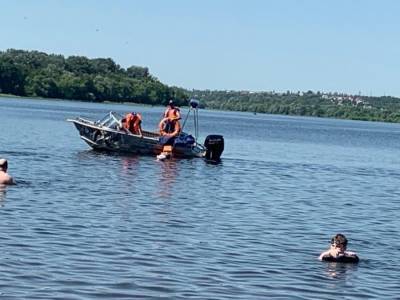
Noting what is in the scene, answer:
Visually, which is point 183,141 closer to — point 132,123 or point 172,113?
point 172,113

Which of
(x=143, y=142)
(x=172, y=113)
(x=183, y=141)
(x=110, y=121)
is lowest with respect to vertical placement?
(x=143, y=142)

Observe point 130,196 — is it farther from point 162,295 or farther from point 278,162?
point 278,162

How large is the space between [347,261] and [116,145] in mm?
27321

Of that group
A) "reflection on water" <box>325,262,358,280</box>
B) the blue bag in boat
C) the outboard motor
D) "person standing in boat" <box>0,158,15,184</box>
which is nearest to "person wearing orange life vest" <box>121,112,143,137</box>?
the blue bag in boat

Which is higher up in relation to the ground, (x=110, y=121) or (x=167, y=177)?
(x=110, y=121)

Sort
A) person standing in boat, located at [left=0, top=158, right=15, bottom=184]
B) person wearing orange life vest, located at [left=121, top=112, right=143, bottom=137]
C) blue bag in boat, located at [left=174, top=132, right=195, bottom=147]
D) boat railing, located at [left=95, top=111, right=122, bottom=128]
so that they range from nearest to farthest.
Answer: person standing in boat, located at [left=0, top=158, right=15, bottom=184] → blue bag in boat, located at [left=174, top=132, right=195, bottom=147] → person wearing orange life vest, located at [left=121, top=112, right=143, bottom=137] → boat railing, located at [left=95, top=111, right=122, bottom=128]

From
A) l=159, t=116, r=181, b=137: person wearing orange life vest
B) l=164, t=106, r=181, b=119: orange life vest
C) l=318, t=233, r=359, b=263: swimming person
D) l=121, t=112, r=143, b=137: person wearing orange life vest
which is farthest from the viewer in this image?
l=121, t=112, r=143, b=137: person wearing orange life vest

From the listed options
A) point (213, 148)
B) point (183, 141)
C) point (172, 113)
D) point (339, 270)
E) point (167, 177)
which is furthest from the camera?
point (213, 148)

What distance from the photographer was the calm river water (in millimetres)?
16766

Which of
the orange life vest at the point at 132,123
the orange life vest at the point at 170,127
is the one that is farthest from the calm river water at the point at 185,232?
the orange life vest at the point at 132,123

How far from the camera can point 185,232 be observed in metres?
22.5

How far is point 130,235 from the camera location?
21375mm

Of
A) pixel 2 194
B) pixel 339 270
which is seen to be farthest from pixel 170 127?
pixel 339 270

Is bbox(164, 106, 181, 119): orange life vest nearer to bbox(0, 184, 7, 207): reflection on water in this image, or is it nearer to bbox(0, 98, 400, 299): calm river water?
bbox(0, 98, 400, 299): calm river water
